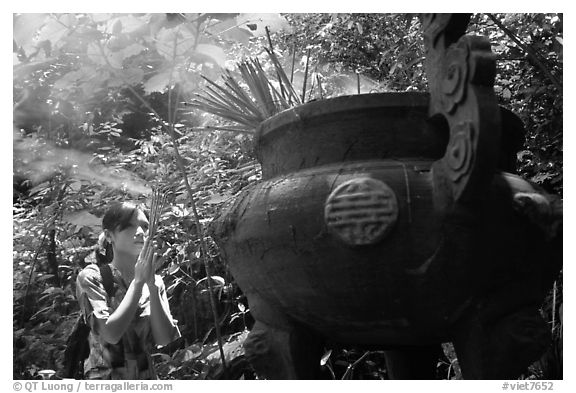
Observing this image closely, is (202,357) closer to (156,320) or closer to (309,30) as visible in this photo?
(156,320)

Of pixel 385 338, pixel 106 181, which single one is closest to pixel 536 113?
pixel 385 338

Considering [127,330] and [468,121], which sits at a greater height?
[468,121]

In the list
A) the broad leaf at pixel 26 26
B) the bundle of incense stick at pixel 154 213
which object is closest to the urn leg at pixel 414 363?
the bundle of incense stick at pixel 154 213

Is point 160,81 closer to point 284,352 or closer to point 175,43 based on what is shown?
point 175,43

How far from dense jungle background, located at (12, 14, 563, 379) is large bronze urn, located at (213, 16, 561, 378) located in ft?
2.39

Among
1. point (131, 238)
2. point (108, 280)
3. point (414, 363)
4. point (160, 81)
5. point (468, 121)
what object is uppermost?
point (160, 81)

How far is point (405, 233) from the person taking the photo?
1271mm

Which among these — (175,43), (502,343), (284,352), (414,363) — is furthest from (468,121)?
(175,43)

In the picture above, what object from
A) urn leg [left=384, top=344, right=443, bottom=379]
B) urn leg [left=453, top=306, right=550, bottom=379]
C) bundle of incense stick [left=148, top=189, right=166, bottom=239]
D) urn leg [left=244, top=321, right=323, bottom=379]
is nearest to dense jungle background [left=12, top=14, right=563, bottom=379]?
bundle of incense stick [left=148, top=189, right=166, bottom=239]

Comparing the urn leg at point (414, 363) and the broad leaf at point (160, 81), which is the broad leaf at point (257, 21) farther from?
the urn leg at point (414, 363)

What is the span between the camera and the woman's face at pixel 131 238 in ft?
5.83

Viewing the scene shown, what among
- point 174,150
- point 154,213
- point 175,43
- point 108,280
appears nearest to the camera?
point 108,280

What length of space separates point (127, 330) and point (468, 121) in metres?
1.04

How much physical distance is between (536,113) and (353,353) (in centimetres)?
124
